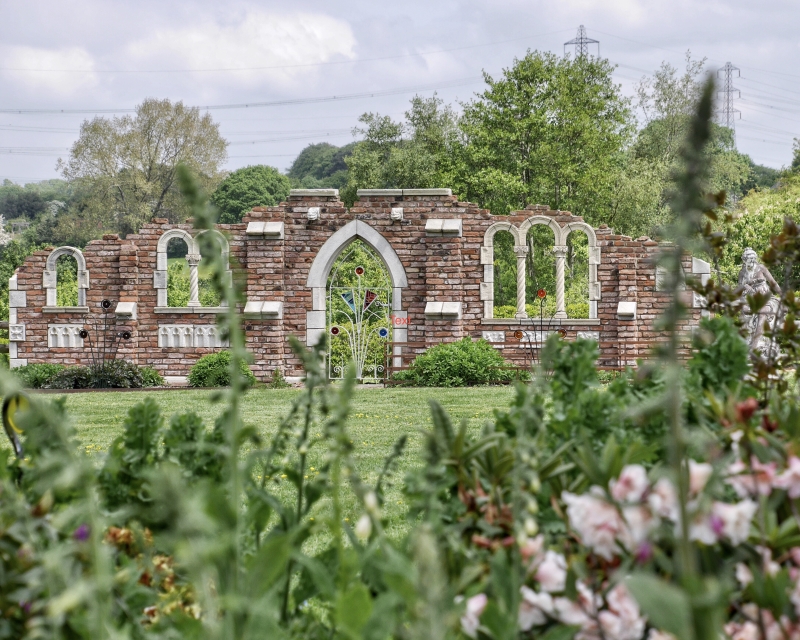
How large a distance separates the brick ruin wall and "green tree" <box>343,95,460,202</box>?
12.3 m

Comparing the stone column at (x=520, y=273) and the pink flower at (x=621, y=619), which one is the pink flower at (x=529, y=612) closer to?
the pink flower at (x=621, y=619)

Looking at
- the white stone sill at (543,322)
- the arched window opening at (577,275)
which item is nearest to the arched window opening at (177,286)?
the arched window opening at (577,275)

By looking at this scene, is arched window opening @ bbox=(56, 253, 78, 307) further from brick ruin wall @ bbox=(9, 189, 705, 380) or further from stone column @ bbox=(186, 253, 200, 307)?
stone column @ bbox=(186, 253, 200, 307)

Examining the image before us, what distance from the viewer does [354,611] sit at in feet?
3.73

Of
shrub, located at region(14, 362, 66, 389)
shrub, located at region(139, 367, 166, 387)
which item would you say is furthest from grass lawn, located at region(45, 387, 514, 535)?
shrub, located at region(14, 362, 66, 389)

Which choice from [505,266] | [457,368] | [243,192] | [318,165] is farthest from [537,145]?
[318,165]

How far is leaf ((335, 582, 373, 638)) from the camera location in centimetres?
113

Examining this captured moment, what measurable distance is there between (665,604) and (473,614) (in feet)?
1.52

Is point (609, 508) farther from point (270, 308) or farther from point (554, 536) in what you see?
point (270, 308)

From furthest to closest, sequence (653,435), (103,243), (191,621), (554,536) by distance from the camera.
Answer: (103,243) → (653,435) → (554,536) → (191,621)

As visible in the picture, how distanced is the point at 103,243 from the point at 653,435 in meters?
15.2

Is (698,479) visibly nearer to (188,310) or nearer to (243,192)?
(188,310)

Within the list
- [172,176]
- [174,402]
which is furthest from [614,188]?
[172,176]

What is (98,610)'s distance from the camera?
2.84 ft
